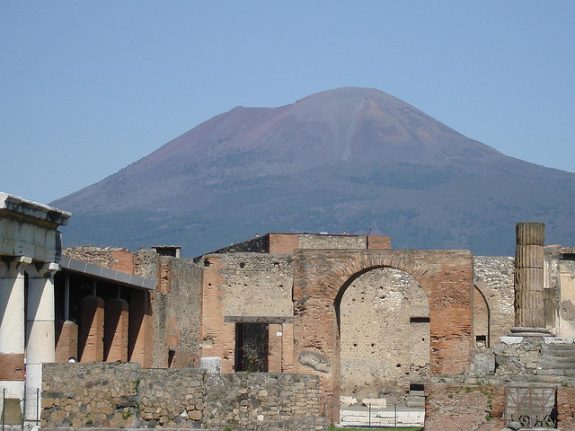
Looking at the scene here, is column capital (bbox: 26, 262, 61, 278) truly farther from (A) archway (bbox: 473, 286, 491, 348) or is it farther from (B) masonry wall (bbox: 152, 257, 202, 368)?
(A) archway (bbox: 473, 286, 491, 348)

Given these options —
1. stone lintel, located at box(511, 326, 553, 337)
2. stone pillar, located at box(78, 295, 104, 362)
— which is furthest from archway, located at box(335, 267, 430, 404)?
stone pillar, located at box(78, 295, 104, 362)

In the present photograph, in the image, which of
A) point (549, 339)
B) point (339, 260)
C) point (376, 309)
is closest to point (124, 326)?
point (339, 260)

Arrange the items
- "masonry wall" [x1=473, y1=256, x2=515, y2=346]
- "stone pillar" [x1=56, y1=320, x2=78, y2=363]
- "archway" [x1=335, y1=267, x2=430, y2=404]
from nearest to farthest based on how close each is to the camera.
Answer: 1. "stone pillar" [x1=56, y1=320, x2=78, y2=363]
2. "archway" [x1=335, y1=267, x2=430, y2=404]
3. "masonry wall" [x1=473, y1=256, x2=515, y2=346]

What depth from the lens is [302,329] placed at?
1822 inches

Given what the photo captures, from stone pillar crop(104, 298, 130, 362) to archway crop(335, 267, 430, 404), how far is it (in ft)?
46.2

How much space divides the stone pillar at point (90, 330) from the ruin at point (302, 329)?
0.04 m

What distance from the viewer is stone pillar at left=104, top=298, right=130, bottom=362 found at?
1658 inches

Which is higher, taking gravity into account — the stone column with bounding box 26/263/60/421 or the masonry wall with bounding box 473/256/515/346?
the masonry wall with bounding box 473/256/515/346

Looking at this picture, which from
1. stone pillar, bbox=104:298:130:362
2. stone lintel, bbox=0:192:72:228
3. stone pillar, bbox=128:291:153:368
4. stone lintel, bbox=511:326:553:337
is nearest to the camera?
stone lintel, bbox=0:192:72:228

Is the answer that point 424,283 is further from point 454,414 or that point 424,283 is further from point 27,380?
point 27,380

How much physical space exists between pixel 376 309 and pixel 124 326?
14.9 meters

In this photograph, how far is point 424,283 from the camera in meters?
45.7

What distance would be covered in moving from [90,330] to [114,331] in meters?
2.18

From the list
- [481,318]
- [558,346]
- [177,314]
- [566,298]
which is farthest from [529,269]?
[566,298]
